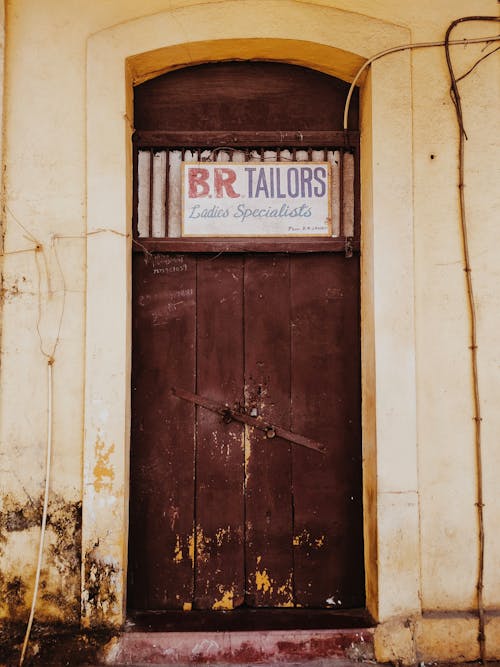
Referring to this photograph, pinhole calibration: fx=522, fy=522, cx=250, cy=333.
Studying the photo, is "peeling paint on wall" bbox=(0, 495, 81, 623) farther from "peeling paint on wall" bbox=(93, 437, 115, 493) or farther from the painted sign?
the painted sign

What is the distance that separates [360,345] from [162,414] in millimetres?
1334

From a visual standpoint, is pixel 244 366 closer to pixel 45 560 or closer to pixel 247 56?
pixel 45 560

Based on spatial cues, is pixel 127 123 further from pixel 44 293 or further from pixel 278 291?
pixel 278 291

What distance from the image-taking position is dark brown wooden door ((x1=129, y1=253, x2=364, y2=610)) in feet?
10.7

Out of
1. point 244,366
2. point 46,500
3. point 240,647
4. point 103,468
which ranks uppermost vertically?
point 244,366

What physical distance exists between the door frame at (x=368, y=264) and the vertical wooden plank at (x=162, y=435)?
175 millimetres

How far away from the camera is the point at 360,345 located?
3.34 m

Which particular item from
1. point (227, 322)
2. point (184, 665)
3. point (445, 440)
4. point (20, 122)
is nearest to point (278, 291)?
point (227, 322)

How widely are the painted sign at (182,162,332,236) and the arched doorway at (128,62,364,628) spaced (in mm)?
32

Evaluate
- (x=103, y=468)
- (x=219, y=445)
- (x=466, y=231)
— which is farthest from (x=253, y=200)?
(x=103, y=468)

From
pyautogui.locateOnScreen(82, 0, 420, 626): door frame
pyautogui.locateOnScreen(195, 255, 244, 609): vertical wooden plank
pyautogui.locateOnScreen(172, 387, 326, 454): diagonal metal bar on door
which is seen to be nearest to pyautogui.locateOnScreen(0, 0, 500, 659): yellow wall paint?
pyautogui.locateOnScreen(82, 0, 420, 626): door frame

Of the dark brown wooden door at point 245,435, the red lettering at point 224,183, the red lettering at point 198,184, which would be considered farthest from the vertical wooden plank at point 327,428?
the red lettering at point 198,184

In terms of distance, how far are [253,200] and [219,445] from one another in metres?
1.56

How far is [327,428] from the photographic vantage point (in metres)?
3.31
